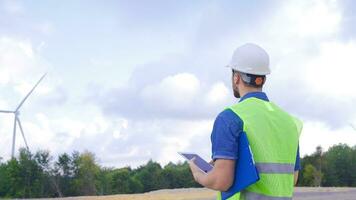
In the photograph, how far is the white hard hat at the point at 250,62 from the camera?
352cm

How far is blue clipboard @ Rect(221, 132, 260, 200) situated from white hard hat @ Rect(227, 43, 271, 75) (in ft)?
1.35

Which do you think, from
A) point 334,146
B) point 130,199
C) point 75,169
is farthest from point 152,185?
point 130,199

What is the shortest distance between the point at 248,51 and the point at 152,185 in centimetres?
6979

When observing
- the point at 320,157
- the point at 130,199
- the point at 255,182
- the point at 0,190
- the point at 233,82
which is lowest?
the point at 255,182

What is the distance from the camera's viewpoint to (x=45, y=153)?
2203 inches

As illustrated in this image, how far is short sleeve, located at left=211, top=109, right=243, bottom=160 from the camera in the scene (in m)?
3.26

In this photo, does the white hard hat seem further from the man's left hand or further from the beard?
the man's left hand

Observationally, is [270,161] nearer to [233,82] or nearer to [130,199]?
[233,82]

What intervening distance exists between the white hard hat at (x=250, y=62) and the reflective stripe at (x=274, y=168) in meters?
0.52

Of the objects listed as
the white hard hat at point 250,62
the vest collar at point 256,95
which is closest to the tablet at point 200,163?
the vest collar at point 256,95

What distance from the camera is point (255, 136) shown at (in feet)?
11.0

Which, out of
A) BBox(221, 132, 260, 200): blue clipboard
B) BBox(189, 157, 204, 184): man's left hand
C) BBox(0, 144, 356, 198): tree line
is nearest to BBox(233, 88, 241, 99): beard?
BBox(221, 132, 260, 200): blue clipboard

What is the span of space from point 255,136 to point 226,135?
175mm

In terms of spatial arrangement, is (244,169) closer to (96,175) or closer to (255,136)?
(255,136)
